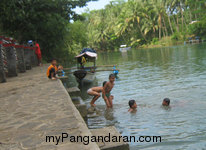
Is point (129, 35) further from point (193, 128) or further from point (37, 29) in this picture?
point (193, 128)

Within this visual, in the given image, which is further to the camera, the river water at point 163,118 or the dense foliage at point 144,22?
the dense foliage at point 144,22

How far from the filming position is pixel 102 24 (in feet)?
271

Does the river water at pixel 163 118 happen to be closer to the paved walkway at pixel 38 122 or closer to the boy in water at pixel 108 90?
the boy in water at pixel 108 90

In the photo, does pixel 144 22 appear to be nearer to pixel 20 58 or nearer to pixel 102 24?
pixel 102 24

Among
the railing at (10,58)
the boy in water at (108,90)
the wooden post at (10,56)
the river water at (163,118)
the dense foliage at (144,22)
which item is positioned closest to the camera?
the river water at (163,118)

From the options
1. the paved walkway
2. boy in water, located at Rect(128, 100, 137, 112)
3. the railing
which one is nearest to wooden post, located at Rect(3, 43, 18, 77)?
the railing

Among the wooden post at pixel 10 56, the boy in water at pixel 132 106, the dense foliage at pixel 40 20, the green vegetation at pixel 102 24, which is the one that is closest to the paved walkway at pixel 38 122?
the boy in water at pixel 132 106

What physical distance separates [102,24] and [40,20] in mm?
62527

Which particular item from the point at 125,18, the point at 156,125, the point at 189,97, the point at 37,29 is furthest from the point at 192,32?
the point at 156,125

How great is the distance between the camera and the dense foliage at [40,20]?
62.3ft

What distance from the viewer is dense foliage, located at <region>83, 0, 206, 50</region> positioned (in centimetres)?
6162

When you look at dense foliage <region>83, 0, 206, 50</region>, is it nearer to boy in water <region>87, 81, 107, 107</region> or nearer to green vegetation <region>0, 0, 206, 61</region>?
green vegetation <region>0, 0, 206, 61</region>

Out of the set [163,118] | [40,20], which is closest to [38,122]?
[163,118]

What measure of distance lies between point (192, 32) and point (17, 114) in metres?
60.4
